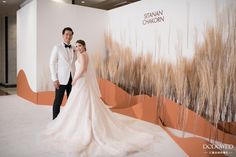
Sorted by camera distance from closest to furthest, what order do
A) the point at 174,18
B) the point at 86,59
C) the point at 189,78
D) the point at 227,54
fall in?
the point at 227,54
the point at 86,59
the point at 189,78
the point at 174,18

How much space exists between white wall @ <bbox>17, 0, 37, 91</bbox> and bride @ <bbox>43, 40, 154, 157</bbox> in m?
2.55

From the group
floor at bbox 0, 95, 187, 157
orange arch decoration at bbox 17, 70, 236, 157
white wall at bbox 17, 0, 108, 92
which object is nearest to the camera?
floor at bbox 0, 95, 187, 157

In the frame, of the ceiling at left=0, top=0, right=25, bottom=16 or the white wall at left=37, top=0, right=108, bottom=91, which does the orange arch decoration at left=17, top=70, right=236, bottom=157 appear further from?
the ceiling at left=0, top=0, right=25, bottom=16

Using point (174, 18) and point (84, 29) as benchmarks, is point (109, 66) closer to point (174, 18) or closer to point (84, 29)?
point (84, 29)

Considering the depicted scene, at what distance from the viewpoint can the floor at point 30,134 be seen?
2.62 meters

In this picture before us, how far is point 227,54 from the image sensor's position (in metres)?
2.90

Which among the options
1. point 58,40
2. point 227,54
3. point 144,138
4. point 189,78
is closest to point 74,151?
point 144,138

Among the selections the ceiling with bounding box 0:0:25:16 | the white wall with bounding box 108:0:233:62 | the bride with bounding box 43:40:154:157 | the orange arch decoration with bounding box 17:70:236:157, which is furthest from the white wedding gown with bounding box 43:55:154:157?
the ceiling with bounding box 0:0:25:16

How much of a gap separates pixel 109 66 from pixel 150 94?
1.40 m

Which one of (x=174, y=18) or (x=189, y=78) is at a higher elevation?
(x=174, y=18)

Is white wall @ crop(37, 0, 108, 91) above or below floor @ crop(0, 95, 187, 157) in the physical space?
above

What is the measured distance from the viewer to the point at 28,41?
565cm

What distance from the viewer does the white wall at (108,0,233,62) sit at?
10.8 feet

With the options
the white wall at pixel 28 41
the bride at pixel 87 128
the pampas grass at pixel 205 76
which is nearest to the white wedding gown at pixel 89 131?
the bride at pixel 87 128
